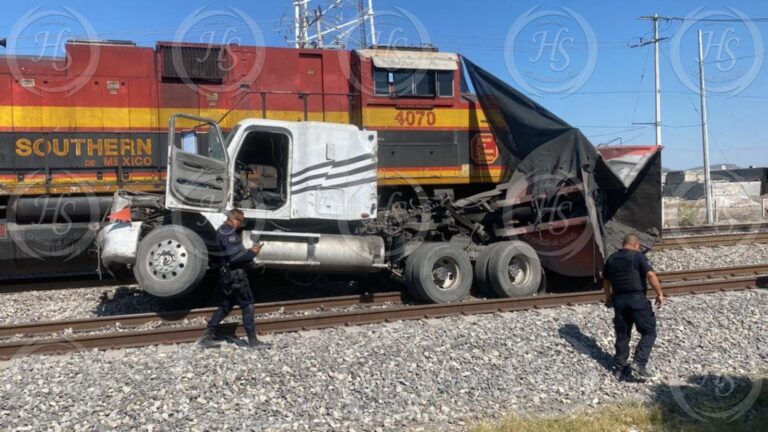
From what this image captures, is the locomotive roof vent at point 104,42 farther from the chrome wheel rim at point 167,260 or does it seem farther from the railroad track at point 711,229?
the railroad track at point 711,229

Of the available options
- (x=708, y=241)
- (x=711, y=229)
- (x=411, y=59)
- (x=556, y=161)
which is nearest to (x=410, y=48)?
(x=411, y=59)

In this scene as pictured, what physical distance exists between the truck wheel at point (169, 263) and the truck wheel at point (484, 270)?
14.0ft

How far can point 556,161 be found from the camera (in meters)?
9.84

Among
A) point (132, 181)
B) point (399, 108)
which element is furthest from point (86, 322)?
point (399, 108)

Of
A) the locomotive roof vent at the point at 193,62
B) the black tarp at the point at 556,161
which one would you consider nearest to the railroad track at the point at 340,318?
the black tarp at the point at 556,161

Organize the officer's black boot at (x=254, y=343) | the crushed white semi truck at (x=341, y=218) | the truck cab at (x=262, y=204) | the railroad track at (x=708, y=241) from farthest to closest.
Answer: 1. the railroad track at (x=708, y=241)
2. the crushed white semi truck at (x=341, y=218)
3. the truck cab at (x=262, y=204)
4. the officer's black boot at (x=254, y=343)

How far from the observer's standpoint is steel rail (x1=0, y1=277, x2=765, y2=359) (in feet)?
22.2

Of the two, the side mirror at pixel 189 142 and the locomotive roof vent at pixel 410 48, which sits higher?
the locomotive roof vent at pixel 410 48

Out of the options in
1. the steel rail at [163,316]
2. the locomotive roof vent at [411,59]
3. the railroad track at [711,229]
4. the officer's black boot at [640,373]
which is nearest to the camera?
the officer's black boot at [640,373]

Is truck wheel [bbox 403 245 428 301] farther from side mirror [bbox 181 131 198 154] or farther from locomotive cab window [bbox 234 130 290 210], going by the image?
side mirror [bbox 181 131 198 154]

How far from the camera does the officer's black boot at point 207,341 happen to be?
6.79m

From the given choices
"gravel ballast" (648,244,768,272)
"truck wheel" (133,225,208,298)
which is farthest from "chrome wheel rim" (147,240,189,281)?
"gravel ballast" (648,244,768,272)

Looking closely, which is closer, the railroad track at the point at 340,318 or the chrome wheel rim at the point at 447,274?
the railroad track at the point at 340,318

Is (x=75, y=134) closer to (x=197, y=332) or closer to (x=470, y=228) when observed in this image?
(x=197, y=332)
